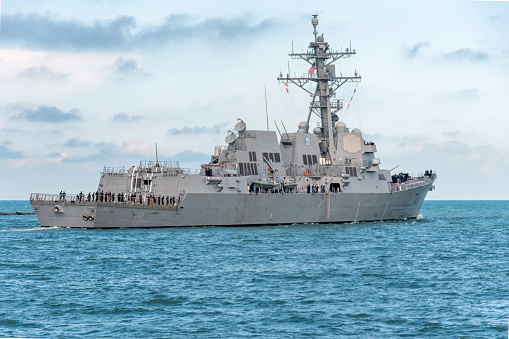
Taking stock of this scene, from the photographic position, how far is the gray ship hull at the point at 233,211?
4144cm

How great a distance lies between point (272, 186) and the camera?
45969mm

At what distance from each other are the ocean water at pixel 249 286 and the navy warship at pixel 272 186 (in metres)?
2.46

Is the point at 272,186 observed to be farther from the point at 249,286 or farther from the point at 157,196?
the point at 249,286

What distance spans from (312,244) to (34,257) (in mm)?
13811

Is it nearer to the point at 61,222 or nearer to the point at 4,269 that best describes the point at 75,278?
the point at 4,269

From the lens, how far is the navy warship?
42.1 m

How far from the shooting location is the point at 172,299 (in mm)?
22078

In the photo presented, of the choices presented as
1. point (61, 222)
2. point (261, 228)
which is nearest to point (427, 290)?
point (261, 228)

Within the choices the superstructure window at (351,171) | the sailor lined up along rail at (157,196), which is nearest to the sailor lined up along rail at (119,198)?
the sailor lined up along rail at (157,196)

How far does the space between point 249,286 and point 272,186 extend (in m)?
22.1

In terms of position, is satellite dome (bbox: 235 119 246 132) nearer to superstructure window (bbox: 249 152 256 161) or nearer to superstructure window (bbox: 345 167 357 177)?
superstructure window (bbox: 249 152 256 161)

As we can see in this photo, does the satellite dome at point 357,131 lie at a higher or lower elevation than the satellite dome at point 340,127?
lower

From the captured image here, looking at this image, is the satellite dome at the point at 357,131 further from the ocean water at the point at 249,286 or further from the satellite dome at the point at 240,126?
the ocean water at the point at 249,286

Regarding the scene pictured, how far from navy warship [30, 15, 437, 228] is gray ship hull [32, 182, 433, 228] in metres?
0.06
